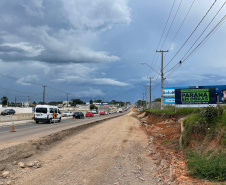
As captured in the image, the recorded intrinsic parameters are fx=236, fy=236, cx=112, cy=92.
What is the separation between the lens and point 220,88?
29.9m

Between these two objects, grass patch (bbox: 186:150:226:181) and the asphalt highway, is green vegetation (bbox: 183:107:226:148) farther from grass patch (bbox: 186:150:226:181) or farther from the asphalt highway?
the asphalt highway

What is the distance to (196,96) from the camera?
26984 mm

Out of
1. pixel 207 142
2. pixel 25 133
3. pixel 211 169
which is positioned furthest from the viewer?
pixel 25 133

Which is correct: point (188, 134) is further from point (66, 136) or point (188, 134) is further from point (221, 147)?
point (66, 136)

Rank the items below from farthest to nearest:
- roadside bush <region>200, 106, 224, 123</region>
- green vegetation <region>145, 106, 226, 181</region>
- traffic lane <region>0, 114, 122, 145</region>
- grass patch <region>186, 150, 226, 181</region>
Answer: traffic lane <region>0, 114, 122, 145</region> → roadside bush <region>200, 106, 224, 123</region> → green vegetation <region>145, 106, 226, 181</region> → grass patch <region>186, 150, 226, 181</region>

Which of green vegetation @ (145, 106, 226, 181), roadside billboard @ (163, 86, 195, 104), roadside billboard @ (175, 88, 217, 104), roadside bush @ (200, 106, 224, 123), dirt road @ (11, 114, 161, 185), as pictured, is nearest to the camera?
green vegetation @ (145, 106, 226, 181)

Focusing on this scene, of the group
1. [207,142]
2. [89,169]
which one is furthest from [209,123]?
[89,169]

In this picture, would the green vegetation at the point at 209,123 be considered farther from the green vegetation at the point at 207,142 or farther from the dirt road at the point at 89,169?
the dirt road at the point at 89,169

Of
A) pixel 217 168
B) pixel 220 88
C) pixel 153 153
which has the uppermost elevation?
pixel 220 88

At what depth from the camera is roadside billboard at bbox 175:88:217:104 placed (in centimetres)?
2647

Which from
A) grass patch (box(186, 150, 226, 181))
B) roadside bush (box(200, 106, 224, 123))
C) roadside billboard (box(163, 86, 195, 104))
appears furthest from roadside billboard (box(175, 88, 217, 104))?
grass patch (box(186, 150, 226, 181))

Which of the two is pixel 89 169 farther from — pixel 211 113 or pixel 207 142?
pixel 211 113

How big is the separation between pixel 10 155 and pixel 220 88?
2718 cm

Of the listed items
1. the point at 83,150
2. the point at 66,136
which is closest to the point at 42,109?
the point at 66,136
